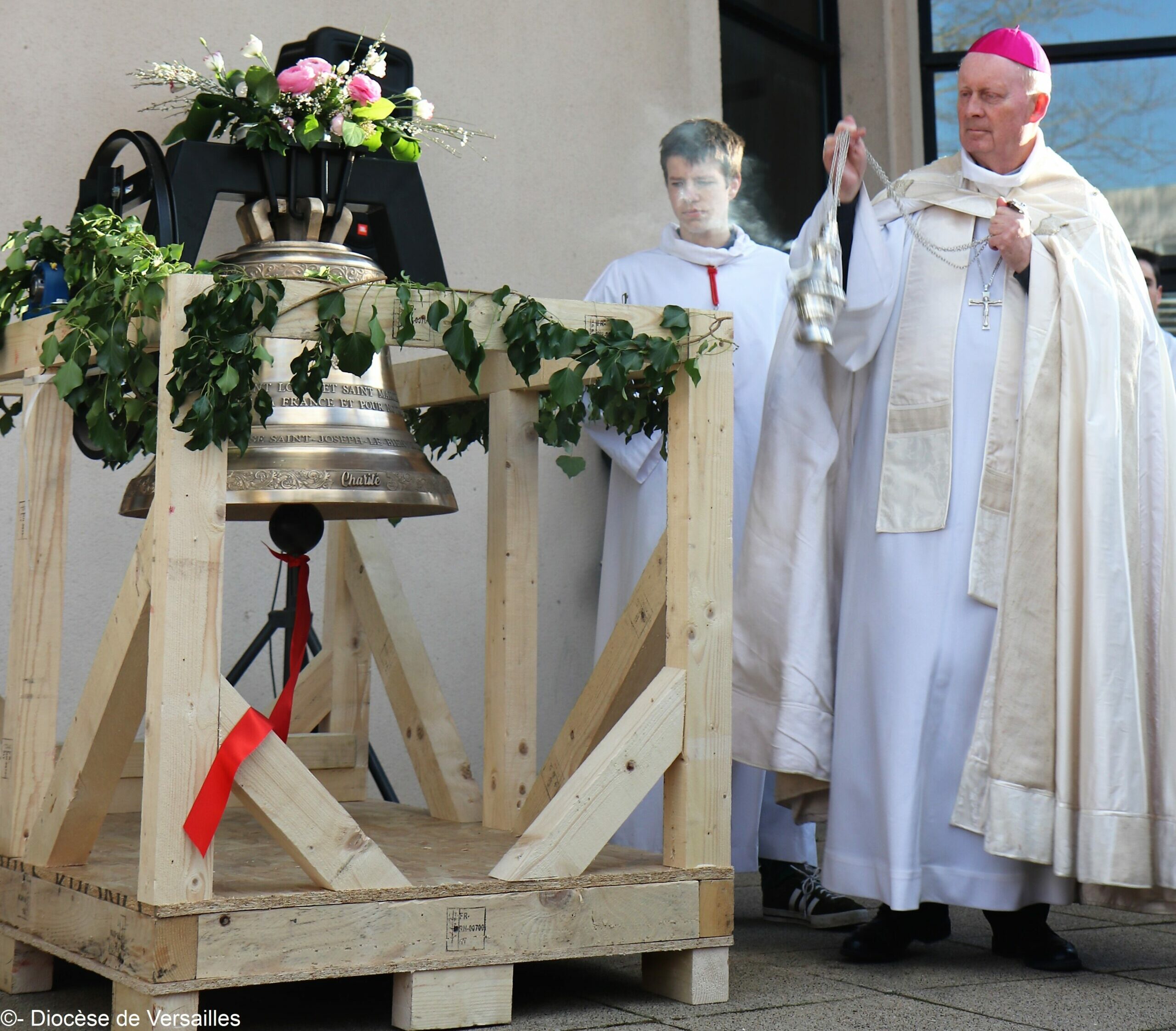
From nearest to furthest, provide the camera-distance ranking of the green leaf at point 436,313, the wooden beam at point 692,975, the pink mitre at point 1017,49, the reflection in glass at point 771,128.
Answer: the green leaf at point 436,313 → the wooden beam at point 692,975 → the pink mitre at point 1017,49 → the reflection in glass at point 771,128

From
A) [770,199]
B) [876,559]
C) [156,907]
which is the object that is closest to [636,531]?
[876,559]

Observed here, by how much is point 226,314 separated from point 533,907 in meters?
1.17

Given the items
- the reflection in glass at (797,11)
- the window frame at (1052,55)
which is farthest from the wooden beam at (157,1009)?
the window frame at (1052,55)

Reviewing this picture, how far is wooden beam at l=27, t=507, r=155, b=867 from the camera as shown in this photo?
8.94 ft

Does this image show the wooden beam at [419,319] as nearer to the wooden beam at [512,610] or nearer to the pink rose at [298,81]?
the wooden beam at [512,610]

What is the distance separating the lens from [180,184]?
13.4 ft

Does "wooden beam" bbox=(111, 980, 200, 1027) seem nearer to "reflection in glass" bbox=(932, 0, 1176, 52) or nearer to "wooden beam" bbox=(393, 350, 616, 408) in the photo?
"wooden beam" bbox=(393, 350, 616, 408)

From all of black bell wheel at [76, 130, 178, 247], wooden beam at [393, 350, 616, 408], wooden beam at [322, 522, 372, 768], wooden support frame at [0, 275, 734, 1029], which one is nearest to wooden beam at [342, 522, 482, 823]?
wooden support frame at [0, 275, 734, 1029]

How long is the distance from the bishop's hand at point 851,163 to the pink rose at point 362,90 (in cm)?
97

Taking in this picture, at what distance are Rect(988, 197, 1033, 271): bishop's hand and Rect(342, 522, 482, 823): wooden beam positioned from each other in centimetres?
149

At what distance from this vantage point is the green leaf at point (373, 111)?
3293mm

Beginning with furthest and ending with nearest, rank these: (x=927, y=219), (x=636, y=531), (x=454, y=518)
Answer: (x=454, y=518) < (x=636, y=531) < (x=927, y=219)

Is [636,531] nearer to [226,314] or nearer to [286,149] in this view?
[286,149]

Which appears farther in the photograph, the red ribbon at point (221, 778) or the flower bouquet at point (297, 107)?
the flower bouquet at point (297, 107)
